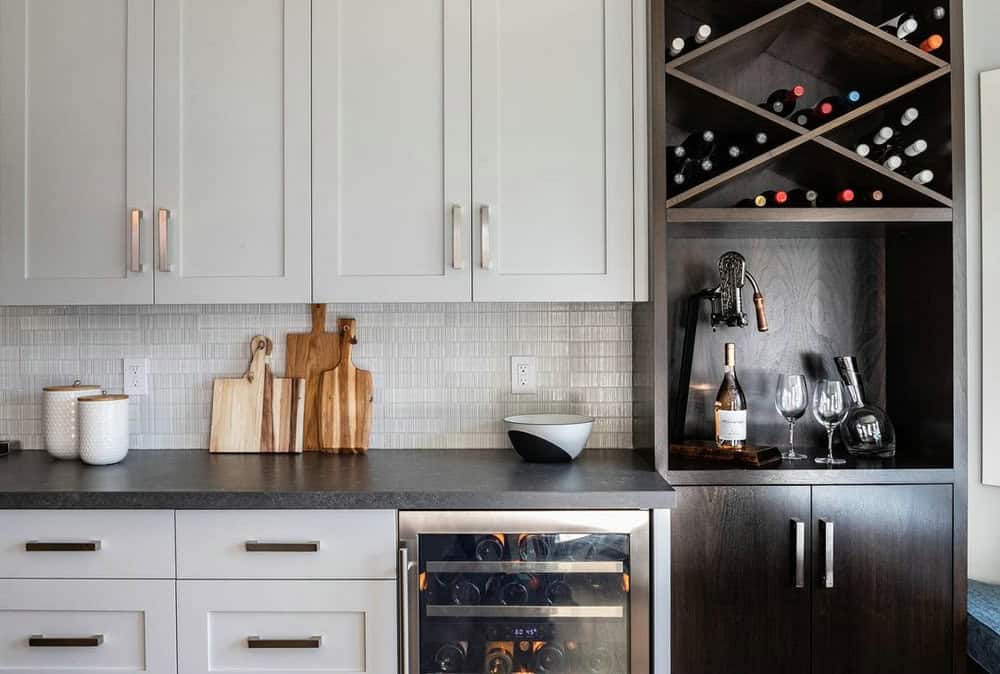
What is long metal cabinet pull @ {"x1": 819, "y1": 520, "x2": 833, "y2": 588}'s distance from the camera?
170 cm

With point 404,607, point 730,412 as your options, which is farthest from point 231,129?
point 730,412

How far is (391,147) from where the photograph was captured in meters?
1.90

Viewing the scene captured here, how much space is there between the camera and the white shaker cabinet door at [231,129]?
1907mm

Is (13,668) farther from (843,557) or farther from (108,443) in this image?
(843,557)

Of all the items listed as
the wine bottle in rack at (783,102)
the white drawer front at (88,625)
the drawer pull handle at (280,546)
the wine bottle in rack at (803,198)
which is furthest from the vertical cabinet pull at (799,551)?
the white drawer front at (88,625)

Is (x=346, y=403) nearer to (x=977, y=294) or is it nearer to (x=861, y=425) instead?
(x=861, y=425)

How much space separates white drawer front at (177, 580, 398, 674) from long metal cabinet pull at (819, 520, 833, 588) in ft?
3.43

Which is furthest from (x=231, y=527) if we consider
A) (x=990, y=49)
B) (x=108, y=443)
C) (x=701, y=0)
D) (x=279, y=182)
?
(x=990, y=49)

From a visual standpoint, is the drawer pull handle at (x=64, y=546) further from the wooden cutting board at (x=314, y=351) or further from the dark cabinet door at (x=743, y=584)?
the dark cabinet door at (x=743, y=584)

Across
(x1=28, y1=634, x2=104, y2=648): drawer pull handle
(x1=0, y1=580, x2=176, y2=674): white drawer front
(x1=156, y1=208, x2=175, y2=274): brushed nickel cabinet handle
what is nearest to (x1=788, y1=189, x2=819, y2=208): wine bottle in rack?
(x1=156, y1=208, x2=175, y2=274): brushed nickel cabinet handle

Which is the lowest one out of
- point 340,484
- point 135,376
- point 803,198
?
point 340,484

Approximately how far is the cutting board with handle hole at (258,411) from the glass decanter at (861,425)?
159 centimetres

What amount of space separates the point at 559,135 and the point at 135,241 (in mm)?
1181

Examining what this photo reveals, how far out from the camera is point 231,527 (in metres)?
1.65
